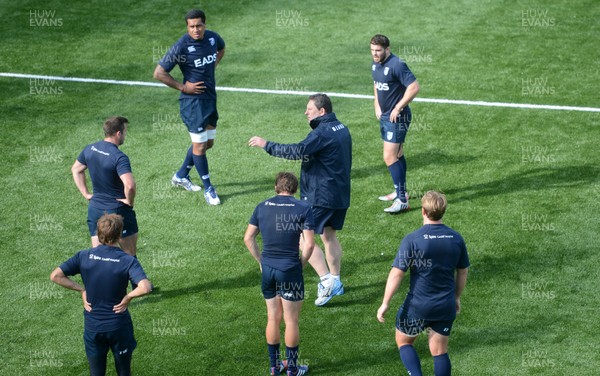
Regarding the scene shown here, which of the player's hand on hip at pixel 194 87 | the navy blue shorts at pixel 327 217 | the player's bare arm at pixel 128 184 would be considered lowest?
the navy blue shorts at pixel 327 217

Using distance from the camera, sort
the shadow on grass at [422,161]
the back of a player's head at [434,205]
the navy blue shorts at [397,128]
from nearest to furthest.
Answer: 1. the back of a player's head at [434,205]
2. the navy blue shorts at [397,128]
3. the shadow on grass at [422,161]

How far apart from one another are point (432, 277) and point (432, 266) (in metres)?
0.12

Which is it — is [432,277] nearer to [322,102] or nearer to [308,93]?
[322,102]

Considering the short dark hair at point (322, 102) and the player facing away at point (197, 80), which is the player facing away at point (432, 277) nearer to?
the short dark hair at point (322, 102)

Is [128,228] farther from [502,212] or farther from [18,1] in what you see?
[18,1]

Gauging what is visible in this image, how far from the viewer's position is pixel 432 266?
30.1ft

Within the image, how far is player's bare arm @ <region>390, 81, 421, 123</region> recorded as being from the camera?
1349 cm

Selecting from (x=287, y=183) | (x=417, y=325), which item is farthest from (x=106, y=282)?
(x=417, y=325)

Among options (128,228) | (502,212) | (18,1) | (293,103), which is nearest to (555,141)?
(502,212)

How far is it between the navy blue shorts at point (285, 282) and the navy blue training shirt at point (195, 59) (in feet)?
16.5

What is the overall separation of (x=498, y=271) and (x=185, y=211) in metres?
4.75

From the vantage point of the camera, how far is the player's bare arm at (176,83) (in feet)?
46.1

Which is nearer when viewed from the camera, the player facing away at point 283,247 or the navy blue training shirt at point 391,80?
the player facing away at point 283,247

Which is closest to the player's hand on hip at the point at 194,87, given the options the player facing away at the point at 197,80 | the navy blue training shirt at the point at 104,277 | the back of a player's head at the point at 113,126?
the player facing away at the point at 197,80
